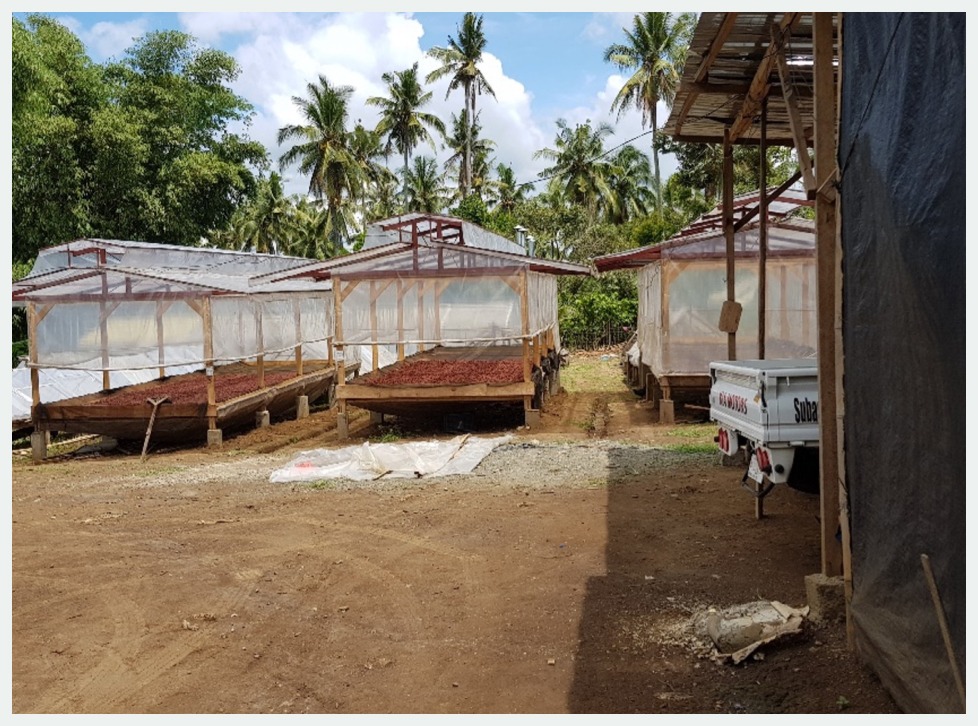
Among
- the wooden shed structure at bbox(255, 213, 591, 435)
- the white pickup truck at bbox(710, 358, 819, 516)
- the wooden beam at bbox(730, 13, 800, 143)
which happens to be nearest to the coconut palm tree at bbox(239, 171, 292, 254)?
the wooden shed structure at bbox(255, 213, 591, 435)

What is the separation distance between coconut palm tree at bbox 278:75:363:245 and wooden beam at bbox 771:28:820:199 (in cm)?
3551

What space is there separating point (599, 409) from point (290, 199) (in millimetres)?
40806

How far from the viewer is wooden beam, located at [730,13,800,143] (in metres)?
6.24

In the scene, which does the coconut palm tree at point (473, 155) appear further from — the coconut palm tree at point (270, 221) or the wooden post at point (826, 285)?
the wooden post at point (826, 285)

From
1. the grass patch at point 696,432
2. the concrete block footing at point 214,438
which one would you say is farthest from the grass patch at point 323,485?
the grass patch at point 696,432

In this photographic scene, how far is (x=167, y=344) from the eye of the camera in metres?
16.9

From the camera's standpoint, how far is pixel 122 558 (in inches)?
264

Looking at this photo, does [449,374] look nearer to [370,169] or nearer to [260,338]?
[260,338]

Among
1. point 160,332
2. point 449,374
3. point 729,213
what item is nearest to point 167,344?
point 160,332

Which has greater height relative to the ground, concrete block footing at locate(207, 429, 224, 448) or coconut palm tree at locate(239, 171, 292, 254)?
coconut palm tree at locate(239, 171, 292, 254)

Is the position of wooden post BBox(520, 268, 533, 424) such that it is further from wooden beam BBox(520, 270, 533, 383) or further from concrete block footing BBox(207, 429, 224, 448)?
concrete block footing BBox(207, 429, 224, 448)

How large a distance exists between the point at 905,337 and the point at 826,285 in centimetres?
148

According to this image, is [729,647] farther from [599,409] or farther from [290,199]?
[290,199]

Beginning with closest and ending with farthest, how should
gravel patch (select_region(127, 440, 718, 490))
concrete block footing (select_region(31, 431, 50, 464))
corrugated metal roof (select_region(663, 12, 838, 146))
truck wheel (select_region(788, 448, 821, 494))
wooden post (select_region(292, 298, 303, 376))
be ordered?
truck wheel (select_region(788, 448, 821, 494))
corrugated metal roof (select_region(663, 12, 838, 146))
gravel patch (select_region(127, 440, 718, 490))
concrete block footing (select_region(31, 431, 50, 464))
wooden post (select_region(292, 298, 303, 376))
